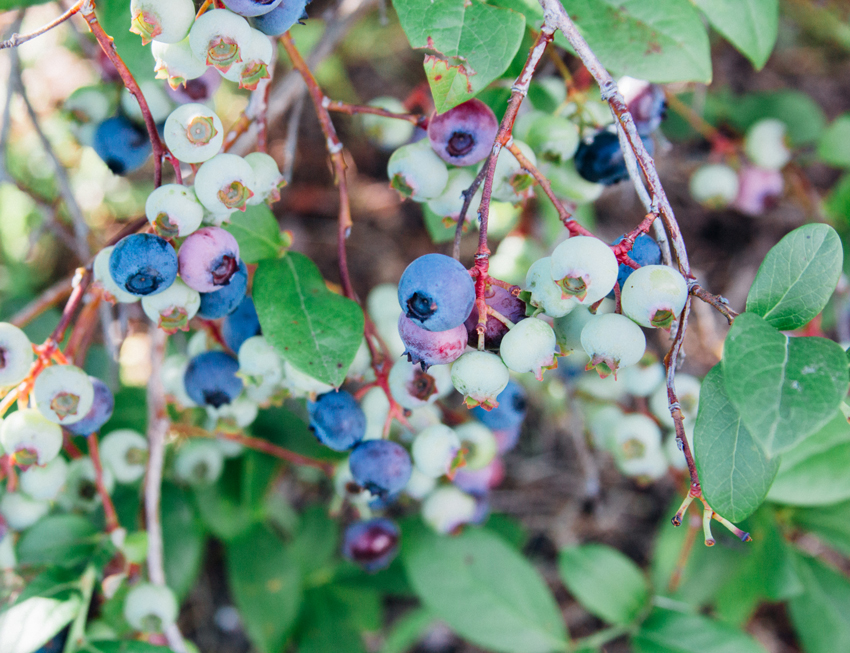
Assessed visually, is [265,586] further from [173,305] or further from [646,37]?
[646,37]

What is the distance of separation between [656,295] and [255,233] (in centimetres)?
64

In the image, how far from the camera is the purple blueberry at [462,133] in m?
0.94

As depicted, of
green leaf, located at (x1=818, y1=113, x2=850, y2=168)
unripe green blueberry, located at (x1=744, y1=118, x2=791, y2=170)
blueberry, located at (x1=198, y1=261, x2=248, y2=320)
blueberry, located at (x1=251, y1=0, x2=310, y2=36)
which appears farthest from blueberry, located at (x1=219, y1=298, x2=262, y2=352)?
green leaf, located at (x1=818, y1=113, x2=850, y2=168)

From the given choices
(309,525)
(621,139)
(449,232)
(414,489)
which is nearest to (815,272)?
(621,139)

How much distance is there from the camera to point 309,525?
1731 millimetres

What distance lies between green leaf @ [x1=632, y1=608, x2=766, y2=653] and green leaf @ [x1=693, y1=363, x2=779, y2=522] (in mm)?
724

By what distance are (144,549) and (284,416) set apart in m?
0.49

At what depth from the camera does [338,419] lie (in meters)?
1.00

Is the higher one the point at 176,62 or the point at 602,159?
the point at 176,62

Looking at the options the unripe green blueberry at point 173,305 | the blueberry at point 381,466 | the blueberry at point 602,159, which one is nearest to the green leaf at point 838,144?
the blueberry at point 602,159

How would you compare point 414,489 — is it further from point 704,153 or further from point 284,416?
point 704,153

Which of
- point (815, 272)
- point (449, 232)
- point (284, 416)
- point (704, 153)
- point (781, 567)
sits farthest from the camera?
point (704, 153)

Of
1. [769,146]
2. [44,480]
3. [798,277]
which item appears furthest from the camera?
[769,146]

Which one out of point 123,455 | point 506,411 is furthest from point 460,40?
point 123,455
